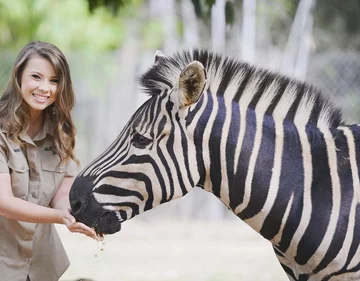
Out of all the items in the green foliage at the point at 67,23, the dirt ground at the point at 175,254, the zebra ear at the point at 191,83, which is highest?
the zebra ear at the point at 191,83

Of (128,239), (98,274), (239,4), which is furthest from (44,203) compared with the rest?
(239,4)

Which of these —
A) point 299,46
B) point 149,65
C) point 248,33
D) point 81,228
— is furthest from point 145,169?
point 299,46

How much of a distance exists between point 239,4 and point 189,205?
470 cm

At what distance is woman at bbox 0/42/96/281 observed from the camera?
14.6ft

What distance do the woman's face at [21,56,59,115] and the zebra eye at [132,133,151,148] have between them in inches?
25.9

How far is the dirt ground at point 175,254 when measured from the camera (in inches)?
337

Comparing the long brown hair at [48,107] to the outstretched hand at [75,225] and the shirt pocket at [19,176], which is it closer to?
the shirt pocket at [19,176]

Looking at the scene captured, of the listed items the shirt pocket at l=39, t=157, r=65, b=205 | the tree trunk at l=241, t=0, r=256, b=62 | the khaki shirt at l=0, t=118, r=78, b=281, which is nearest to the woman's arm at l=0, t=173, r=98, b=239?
the khaki shirt at l=0, t=118, r=78, b=281

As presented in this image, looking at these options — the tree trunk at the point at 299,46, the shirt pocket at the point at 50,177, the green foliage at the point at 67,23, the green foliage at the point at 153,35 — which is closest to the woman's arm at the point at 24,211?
the shirt pocket at the point at 50,177

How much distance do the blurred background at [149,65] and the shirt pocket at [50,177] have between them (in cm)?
281

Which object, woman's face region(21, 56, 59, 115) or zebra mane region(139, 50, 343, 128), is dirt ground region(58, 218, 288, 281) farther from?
zebra mane region(139, 50, 343, 128)

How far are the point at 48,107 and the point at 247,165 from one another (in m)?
1.31

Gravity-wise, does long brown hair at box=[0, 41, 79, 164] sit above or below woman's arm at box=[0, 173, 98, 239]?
above

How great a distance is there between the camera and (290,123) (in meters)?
4.20
